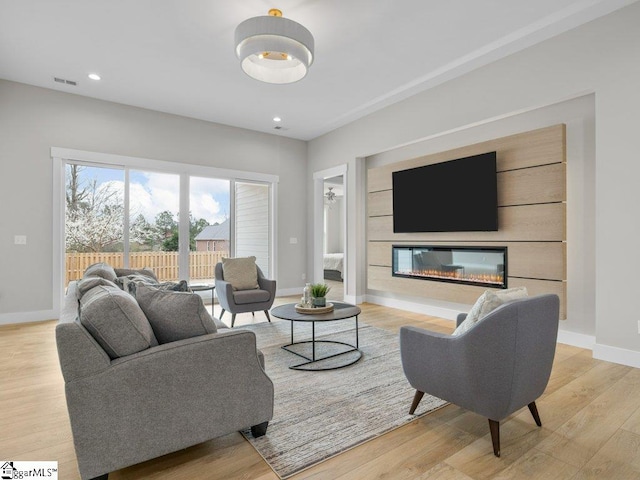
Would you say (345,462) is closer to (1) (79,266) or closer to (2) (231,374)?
(2) (231,374)

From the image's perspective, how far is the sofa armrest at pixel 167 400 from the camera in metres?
1.54

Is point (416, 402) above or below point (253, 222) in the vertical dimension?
below

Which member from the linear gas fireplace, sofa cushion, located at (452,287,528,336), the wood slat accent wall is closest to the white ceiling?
the wood slat accent wall

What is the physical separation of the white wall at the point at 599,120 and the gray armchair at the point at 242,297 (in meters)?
3.24

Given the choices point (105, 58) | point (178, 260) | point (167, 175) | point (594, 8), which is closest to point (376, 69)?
point (594, 8)

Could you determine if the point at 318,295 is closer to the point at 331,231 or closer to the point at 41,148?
the point at 41,148

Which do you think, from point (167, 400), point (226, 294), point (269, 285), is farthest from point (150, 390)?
point (269, 285)

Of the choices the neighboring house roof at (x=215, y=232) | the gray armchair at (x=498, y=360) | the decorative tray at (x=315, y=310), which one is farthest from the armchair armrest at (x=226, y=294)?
the gray armchair at (x=498, y=360)

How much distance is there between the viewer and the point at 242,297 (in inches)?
176

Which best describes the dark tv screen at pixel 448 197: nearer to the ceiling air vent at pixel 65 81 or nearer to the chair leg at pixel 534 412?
the chair leg at pixel 534 412

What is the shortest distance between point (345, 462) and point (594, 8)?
4.16m

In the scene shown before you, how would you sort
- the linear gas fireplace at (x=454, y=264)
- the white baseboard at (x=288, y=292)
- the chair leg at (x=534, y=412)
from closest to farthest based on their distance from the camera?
1. the chair leg at (x=534, y=412)
2. the linear gas fireplace at (x=454, y=264)
3. the white baseboard at (x=288, y=292)

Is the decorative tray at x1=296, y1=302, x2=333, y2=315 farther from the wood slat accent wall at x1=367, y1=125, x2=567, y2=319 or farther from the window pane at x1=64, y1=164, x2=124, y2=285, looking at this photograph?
the window pane at x1=64, y1=164, x2=124, y2=285

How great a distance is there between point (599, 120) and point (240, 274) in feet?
14.1
